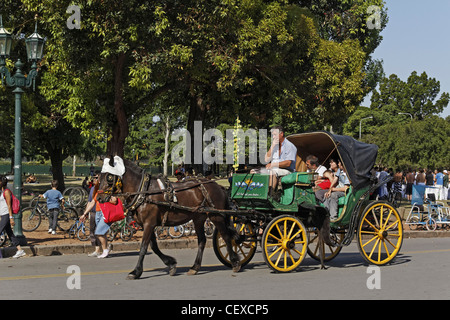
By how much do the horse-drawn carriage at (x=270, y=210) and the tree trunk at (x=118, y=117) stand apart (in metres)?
9.27

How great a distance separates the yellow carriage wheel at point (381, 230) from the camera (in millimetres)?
Answer: 11242

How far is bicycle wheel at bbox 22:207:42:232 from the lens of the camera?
18331 mm

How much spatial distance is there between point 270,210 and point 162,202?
1.91 m

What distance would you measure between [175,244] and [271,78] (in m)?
10.9

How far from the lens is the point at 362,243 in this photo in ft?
37.0

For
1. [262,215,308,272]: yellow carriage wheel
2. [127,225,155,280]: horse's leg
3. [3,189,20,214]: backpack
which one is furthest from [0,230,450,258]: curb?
[262,215,308,272]: yellow carriage wheel

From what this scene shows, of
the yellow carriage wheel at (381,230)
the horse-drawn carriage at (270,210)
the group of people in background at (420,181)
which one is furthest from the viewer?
the group of people in background at (420,181)

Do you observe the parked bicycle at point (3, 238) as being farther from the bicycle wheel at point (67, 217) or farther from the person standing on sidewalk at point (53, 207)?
the bicycle wheel at point (67, 217)

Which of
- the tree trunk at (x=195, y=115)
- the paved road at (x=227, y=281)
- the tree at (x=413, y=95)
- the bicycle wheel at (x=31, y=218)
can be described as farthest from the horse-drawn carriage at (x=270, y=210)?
the tree at (x=413, y=95)

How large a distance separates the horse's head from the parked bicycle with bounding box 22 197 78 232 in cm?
889

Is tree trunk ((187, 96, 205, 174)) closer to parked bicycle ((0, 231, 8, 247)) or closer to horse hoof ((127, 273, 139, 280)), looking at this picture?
parked bicycle ((0, 231, 8, 247))

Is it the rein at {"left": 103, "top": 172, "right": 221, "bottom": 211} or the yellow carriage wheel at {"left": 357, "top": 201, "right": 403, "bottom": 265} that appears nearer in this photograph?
the rein at {"left": 103, "top": 172, "right": 221, "bottom": 211}
